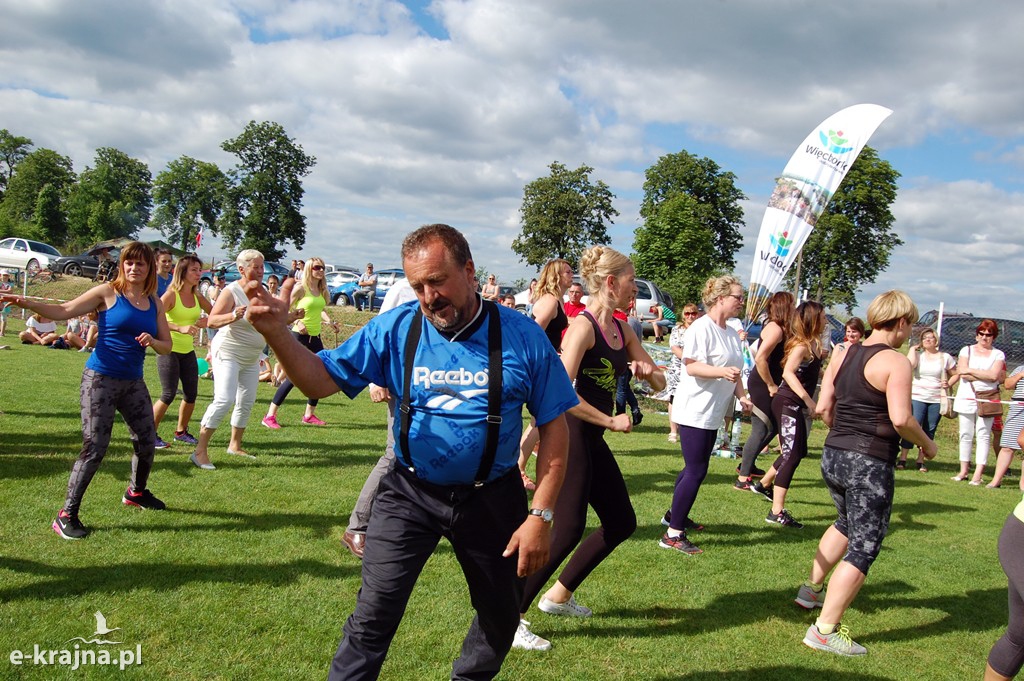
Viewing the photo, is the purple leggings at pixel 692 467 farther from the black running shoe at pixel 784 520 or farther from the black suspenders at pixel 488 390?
the black suspenders at pixel 488 390

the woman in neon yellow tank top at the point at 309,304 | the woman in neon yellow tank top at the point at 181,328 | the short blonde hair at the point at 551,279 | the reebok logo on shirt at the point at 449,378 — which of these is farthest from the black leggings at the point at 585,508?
the woman in neon yellow tank top at the point at 309,304

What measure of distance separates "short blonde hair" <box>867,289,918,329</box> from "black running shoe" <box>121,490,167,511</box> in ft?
17.0

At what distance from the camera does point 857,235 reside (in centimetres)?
4694

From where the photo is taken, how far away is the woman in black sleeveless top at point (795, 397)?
6.54 meters

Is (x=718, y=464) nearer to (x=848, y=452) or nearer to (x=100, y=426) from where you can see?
(x=848, y=452)

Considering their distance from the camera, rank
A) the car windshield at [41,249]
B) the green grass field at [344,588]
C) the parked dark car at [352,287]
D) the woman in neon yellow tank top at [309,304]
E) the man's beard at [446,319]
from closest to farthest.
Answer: the man's beard at [446,319] < the green grass field at [344,588] < the woman in neon yellow tank top at [309,304] < the parked dark car at [352,287] < the car windshield at [41,249]

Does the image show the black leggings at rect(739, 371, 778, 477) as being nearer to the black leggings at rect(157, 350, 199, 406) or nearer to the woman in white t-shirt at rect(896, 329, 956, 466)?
the woman in white t-shirt at rect(896, 329, 956, 466)

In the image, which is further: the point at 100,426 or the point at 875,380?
the point at 100,426

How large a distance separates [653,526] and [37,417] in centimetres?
738

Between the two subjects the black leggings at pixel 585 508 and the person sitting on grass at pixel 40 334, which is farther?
the person sitting on grass at pixel 40 334

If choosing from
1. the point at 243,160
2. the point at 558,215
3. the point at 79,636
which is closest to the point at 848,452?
the point at 79,636

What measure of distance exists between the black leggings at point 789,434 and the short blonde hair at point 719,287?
1.61 m

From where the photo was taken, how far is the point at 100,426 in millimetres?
4742

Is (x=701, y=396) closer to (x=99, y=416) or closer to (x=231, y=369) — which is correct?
(x=99, y=416)
